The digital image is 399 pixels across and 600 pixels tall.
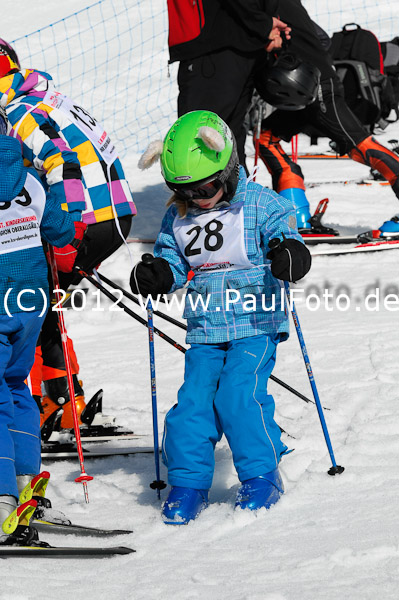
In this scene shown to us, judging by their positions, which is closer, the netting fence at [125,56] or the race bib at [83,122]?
the race bib at [83,122]

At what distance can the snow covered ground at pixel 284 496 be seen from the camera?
2.68 meters

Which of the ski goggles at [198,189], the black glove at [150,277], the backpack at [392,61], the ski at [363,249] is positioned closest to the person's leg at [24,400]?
the black glove at [150,277]

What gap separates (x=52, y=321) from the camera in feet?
15.4

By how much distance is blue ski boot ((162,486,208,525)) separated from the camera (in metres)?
3.38

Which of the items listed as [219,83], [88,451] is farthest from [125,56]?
[88,451]

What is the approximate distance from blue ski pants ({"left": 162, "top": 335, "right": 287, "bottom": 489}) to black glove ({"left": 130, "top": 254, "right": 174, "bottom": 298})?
32 centimetres

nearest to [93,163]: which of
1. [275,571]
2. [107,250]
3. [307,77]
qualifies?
[107,250]

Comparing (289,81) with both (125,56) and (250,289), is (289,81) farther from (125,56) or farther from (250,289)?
(125,56)

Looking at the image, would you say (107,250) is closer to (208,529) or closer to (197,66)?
(208,529)

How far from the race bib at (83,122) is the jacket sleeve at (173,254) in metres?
0.95

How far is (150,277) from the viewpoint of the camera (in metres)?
3.72

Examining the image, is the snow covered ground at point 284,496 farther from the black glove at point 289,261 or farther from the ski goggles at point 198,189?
the ski goggles at point 198,189

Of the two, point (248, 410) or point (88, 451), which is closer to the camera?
point (248, 410)

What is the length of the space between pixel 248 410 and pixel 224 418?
11 centimetres
